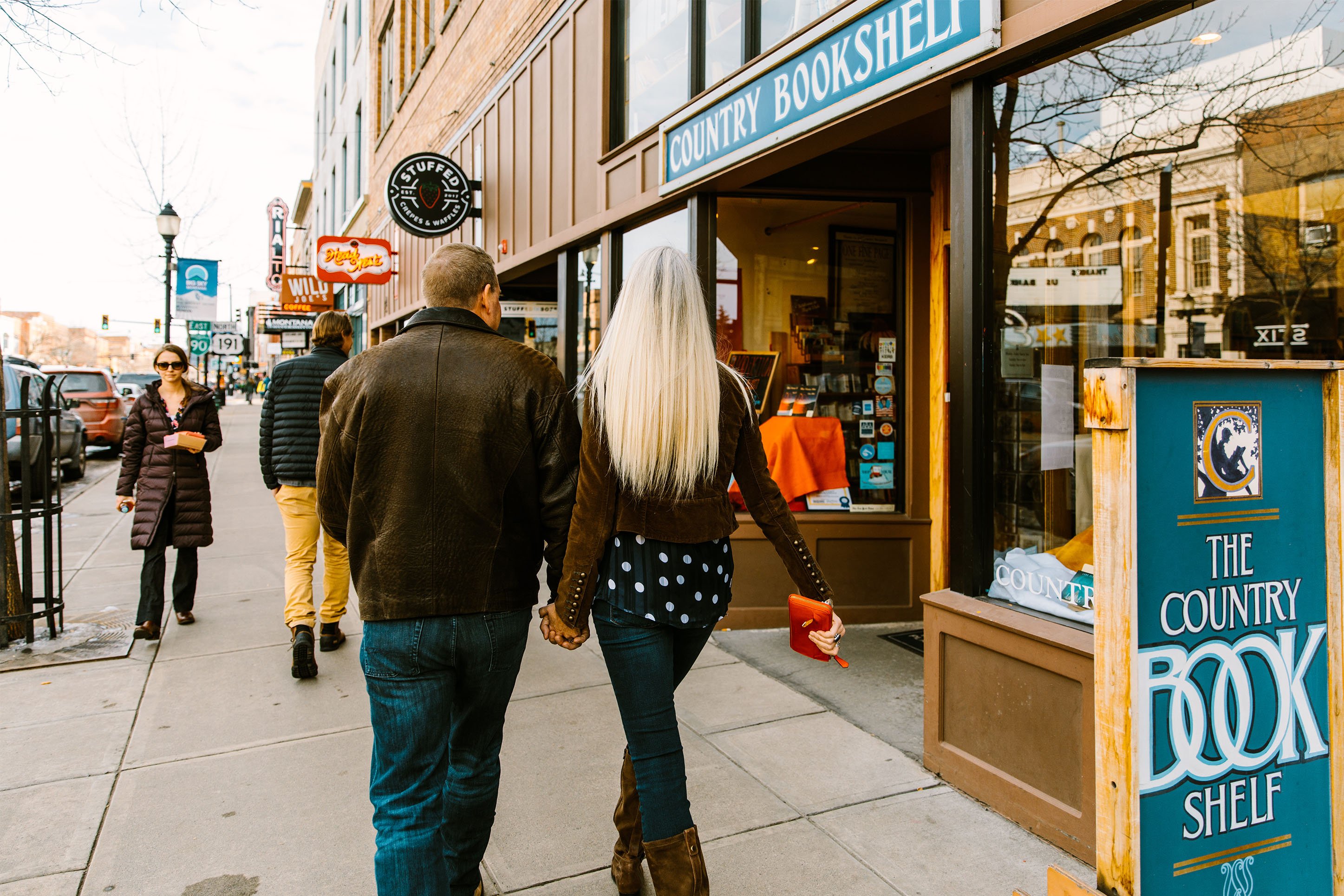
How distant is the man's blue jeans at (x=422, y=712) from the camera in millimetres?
2242

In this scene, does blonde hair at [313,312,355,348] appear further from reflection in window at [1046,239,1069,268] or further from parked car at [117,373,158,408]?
parked car at [117,373,158,408]

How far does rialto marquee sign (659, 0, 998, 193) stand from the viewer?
357 cm

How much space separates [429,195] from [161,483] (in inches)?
215

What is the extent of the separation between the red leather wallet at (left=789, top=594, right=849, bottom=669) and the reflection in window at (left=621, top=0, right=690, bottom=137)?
14.9 ft

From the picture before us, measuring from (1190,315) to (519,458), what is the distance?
192 inches

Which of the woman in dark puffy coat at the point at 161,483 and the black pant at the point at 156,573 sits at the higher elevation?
the woman in dark puffy coat at the point at 161,483

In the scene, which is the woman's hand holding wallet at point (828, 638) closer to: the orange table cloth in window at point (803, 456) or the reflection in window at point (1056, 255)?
the reflection in window at point (1056, 255)

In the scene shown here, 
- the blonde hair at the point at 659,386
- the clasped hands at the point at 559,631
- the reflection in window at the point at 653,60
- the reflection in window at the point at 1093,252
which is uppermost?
the reflection in window at the point at 653,60

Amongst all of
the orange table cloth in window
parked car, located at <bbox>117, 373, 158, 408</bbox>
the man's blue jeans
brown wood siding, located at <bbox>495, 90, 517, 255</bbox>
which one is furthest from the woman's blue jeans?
parked car, located at <bbox>117, 373, 158, 408</bbox>

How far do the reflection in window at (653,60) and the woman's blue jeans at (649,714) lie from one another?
4.71 meters

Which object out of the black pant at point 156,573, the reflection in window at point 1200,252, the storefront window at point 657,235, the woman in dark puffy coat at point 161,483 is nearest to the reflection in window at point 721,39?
the storefront window at point 657,235

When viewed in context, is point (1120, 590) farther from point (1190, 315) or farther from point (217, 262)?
point (217, 262)

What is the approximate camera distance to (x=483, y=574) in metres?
2.34

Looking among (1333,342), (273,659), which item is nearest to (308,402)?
(273,659)
